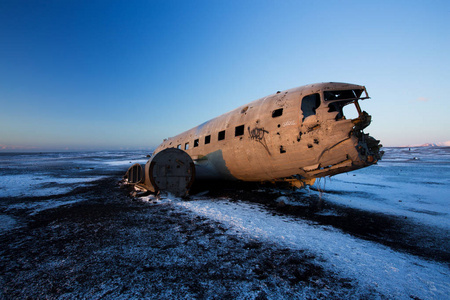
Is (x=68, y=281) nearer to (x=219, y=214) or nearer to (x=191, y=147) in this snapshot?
(x=219, y=214)

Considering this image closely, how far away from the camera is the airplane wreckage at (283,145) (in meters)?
6.38

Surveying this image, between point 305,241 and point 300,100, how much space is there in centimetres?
509

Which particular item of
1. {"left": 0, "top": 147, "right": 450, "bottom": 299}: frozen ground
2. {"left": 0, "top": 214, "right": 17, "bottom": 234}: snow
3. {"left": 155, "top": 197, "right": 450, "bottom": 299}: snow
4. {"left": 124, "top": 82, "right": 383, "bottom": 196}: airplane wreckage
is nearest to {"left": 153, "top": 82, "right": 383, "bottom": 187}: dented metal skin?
{"left": 124, "top": 82, "right": 383, "bottom": 196}: airplane wreckage

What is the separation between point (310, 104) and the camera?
7484 millimetres

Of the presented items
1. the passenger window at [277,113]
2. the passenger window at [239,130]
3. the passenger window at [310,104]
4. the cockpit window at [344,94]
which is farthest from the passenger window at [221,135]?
the cockpit window at [344,94]

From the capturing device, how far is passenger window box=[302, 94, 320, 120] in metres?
7.33

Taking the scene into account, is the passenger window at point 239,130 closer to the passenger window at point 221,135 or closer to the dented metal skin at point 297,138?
the dented metal skin at point 297,138

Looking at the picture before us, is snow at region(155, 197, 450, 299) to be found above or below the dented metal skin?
below

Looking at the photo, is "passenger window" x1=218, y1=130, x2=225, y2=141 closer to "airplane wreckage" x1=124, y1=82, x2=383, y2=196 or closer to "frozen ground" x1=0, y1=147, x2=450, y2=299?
"airplane wreckage" x1=124, y1=82, x2=383, y2=196

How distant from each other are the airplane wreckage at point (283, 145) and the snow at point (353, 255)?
2.21 meters

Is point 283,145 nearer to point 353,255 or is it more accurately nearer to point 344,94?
point 344,94

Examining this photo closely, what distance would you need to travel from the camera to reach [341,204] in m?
8.49

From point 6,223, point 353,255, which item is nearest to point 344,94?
point 353,255

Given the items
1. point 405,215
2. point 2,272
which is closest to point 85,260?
point 2,272
